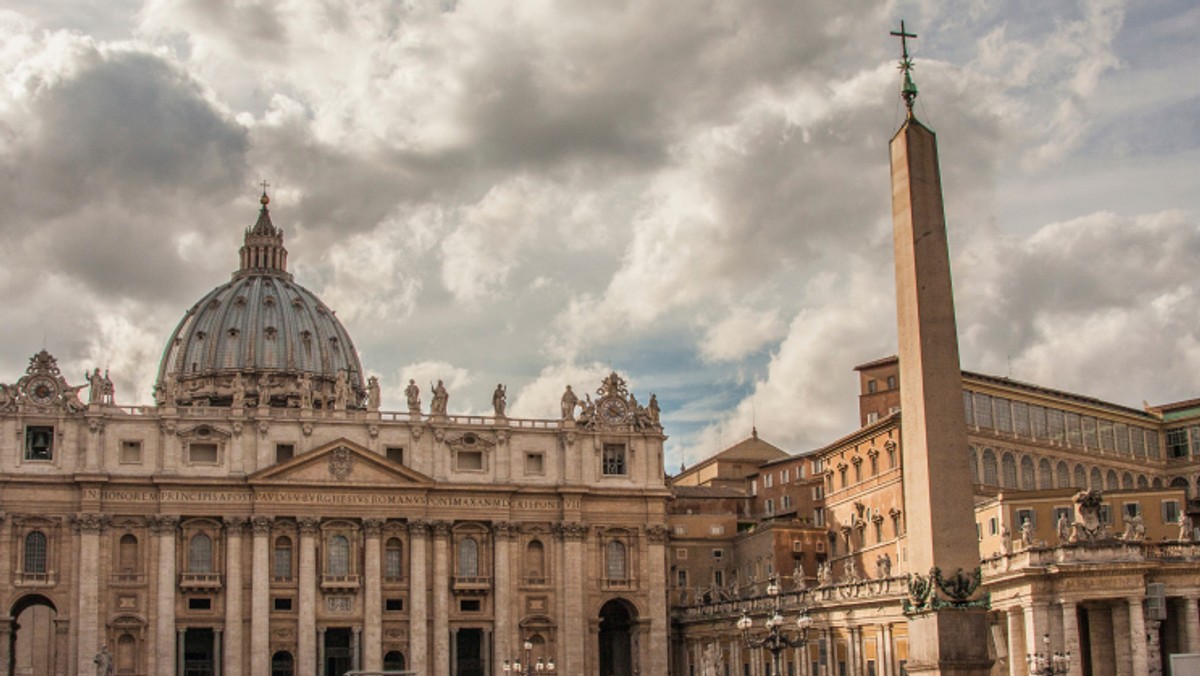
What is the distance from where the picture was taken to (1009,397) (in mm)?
79750

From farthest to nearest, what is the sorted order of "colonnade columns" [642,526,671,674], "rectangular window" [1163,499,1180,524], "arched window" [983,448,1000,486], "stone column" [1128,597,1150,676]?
"colonnade columns" [642,526,671,674]
"arched window" [983,448,1000,486]
"rectangular window" [1163,499,1180,524]
"stone column" [1128,597,1150,676]

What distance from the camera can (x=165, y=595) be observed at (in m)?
86.9

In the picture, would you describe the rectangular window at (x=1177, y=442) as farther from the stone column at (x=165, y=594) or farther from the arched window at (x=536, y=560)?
the stone column at (x=165, y=594)

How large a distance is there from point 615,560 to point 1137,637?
45151 mm

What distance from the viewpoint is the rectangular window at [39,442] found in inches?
3452

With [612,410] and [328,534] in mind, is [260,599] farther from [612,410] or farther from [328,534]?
[612,410]

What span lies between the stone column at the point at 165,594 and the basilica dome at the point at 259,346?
3786cm

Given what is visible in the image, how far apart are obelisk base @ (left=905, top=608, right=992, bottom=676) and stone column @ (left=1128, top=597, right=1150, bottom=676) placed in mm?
31243

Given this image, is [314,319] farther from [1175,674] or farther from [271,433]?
[1175,674]

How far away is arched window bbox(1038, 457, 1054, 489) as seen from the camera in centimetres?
8006

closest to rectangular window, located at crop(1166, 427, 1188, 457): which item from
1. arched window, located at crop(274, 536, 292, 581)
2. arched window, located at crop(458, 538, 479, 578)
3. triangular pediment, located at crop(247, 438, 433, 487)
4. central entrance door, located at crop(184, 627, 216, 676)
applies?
arched window, located at crop(458, 538, 479, 578)

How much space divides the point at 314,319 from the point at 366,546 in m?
51.4

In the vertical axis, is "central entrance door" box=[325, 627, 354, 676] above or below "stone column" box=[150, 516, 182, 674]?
below

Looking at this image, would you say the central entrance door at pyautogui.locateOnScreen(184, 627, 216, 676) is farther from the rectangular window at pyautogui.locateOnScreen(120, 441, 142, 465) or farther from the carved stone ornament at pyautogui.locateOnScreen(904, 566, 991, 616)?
the carved stone ornament at pyautogui.locateOnScreen(904, 566, 991, 616)
